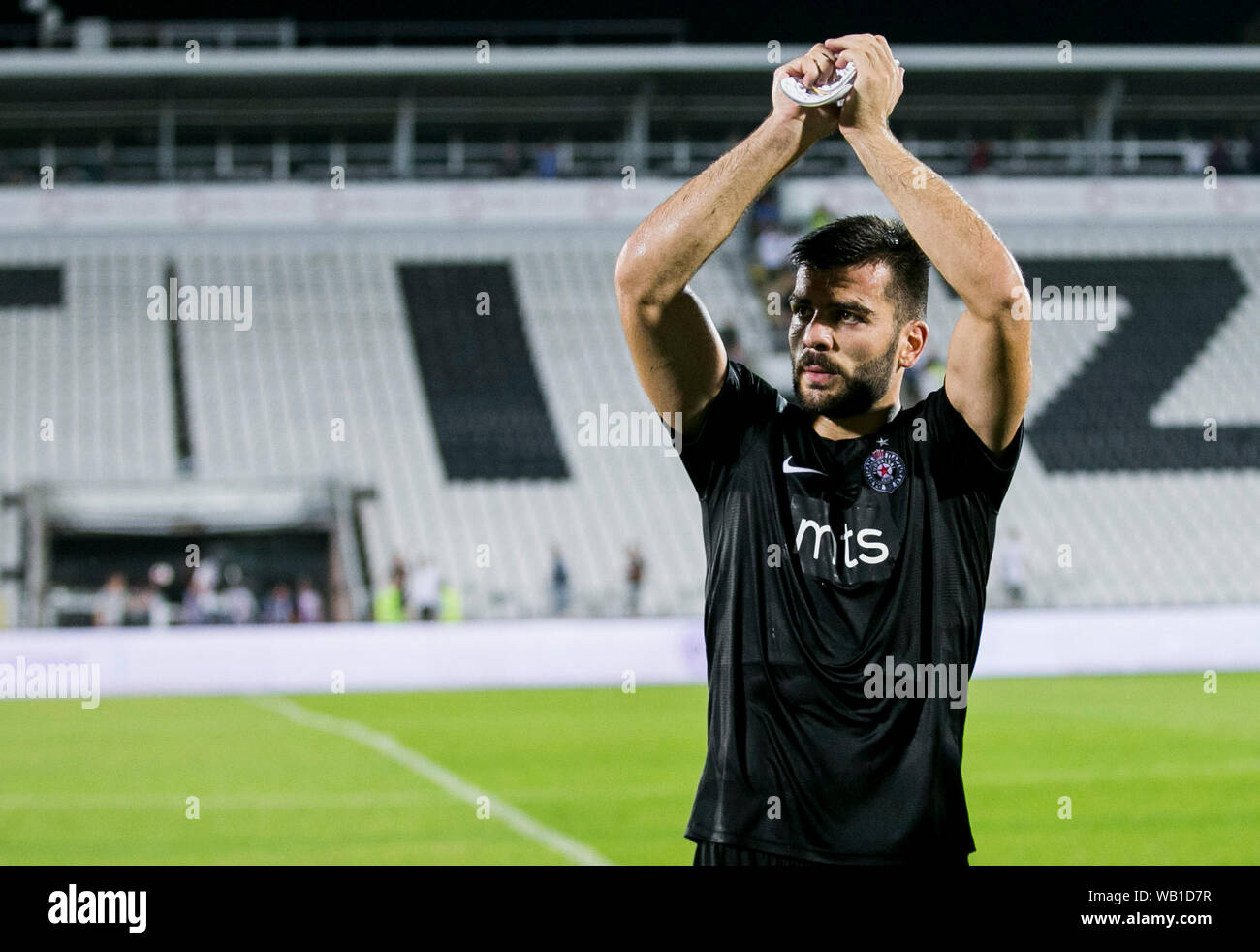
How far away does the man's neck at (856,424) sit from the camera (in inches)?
121

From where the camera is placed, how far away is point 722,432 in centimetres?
307

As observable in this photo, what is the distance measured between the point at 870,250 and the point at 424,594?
19767 millimetres

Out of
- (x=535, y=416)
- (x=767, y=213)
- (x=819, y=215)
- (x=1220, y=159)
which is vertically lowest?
(x=535, y=416)

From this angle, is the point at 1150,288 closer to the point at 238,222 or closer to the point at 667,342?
the point at 238,222

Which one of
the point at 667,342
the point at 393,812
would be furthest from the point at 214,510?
the point at 667,342

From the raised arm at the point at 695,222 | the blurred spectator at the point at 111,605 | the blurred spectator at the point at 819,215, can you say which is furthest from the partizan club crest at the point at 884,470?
the blurred spectator at the point at 819,215

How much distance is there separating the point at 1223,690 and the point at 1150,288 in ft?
48.5

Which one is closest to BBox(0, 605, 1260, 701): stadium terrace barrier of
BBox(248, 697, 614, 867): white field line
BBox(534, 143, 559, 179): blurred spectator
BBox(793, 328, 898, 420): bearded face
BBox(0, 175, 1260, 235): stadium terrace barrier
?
BBox(248, 697, 614, 867): white field line

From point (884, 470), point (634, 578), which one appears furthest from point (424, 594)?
point (884, 470)

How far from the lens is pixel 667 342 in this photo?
2.91 metres

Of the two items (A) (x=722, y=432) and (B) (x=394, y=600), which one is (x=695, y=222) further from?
(B) (x=394, y=600)

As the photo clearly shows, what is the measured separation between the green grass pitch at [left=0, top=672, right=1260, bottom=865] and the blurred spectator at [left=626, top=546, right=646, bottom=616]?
220 inches

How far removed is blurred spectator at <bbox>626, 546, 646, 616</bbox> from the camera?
22891 mm

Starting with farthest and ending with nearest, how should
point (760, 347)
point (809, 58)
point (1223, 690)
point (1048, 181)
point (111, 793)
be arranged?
point (1048, 181) → point (760, 347) → point (1223, 690) → point (111, 793) → point (809, 58)
